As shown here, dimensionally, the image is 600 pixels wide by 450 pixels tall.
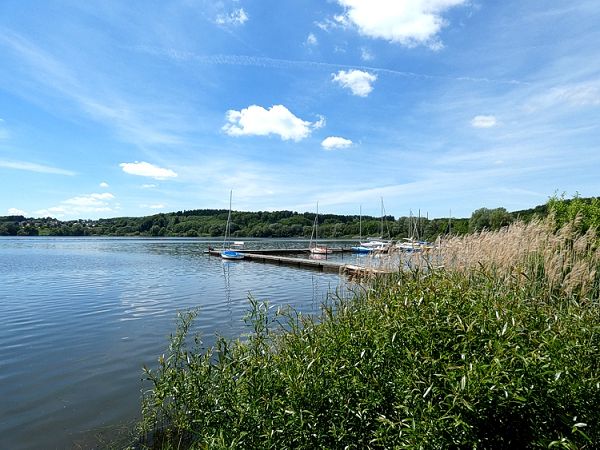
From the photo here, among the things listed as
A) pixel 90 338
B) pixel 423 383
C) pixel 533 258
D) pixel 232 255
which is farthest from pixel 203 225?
pixel 423 383

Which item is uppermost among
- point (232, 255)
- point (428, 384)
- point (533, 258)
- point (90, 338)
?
point (533, 258)

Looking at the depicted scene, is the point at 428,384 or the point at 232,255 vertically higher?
the point at 428,384

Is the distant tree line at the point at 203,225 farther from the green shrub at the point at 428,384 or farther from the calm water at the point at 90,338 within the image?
the green shrub at the point at 428,384

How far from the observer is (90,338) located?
43.5 feet

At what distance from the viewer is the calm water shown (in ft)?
24.1

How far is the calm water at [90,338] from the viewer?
7344mm

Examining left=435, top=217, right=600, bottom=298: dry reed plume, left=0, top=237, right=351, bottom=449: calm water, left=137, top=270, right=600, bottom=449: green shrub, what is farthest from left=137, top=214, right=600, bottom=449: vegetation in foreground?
left=0, top=237, right=351, bottom=449: calm water

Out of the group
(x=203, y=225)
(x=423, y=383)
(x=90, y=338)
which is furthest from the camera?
(x=203, y=225)

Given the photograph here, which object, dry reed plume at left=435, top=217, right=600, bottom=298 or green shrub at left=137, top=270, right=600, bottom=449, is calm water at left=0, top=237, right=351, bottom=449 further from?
dry reed plume at left=435, top=217, right=600, bottom=298

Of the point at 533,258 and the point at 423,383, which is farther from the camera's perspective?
the point at 533,258

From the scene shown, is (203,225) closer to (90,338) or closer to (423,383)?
(90,338)

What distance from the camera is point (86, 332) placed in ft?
46.2

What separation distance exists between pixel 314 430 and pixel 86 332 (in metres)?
13.3

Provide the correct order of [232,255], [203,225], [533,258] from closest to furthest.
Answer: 1. [533,258]
2. [232,255]
3. [203,225]
